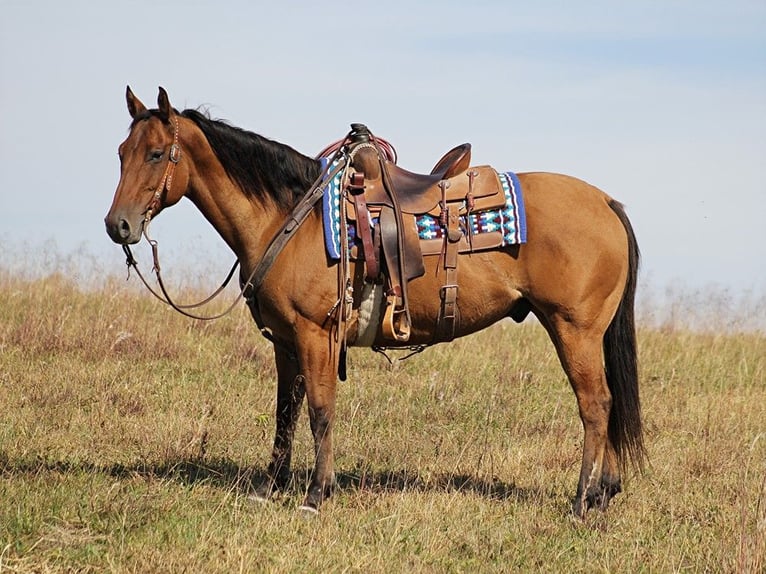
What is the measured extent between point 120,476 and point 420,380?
3.60 metres

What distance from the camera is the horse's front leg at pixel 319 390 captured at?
223 inches

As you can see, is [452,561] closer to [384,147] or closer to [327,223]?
[327,223]

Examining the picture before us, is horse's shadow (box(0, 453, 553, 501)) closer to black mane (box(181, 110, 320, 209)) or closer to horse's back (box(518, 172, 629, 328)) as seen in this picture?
horse's back (box(518, 172, 629, 328))

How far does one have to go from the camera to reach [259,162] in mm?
5832

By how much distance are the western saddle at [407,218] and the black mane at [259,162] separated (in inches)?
12.8

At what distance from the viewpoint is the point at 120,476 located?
6113 mm

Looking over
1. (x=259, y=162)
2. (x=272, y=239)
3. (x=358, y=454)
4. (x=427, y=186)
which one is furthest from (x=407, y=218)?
(x=358, y=454)

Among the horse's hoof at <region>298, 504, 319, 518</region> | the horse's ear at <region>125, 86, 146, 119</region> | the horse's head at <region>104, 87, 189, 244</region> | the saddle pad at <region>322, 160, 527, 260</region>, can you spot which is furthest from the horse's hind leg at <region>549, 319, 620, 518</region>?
the horse's ear at <region>125, 86, 146, 119</region>

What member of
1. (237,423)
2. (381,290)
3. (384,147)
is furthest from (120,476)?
(384,147)

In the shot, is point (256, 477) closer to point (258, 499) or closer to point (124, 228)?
point (258, 499)

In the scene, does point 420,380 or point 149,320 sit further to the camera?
point 149,320

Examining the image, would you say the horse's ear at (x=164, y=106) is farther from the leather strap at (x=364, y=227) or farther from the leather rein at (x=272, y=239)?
the leather strap at (x=364, y=227)

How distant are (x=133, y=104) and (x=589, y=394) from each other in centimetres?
328

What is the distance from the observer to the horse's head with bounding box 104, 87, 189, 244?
538 centimetres
